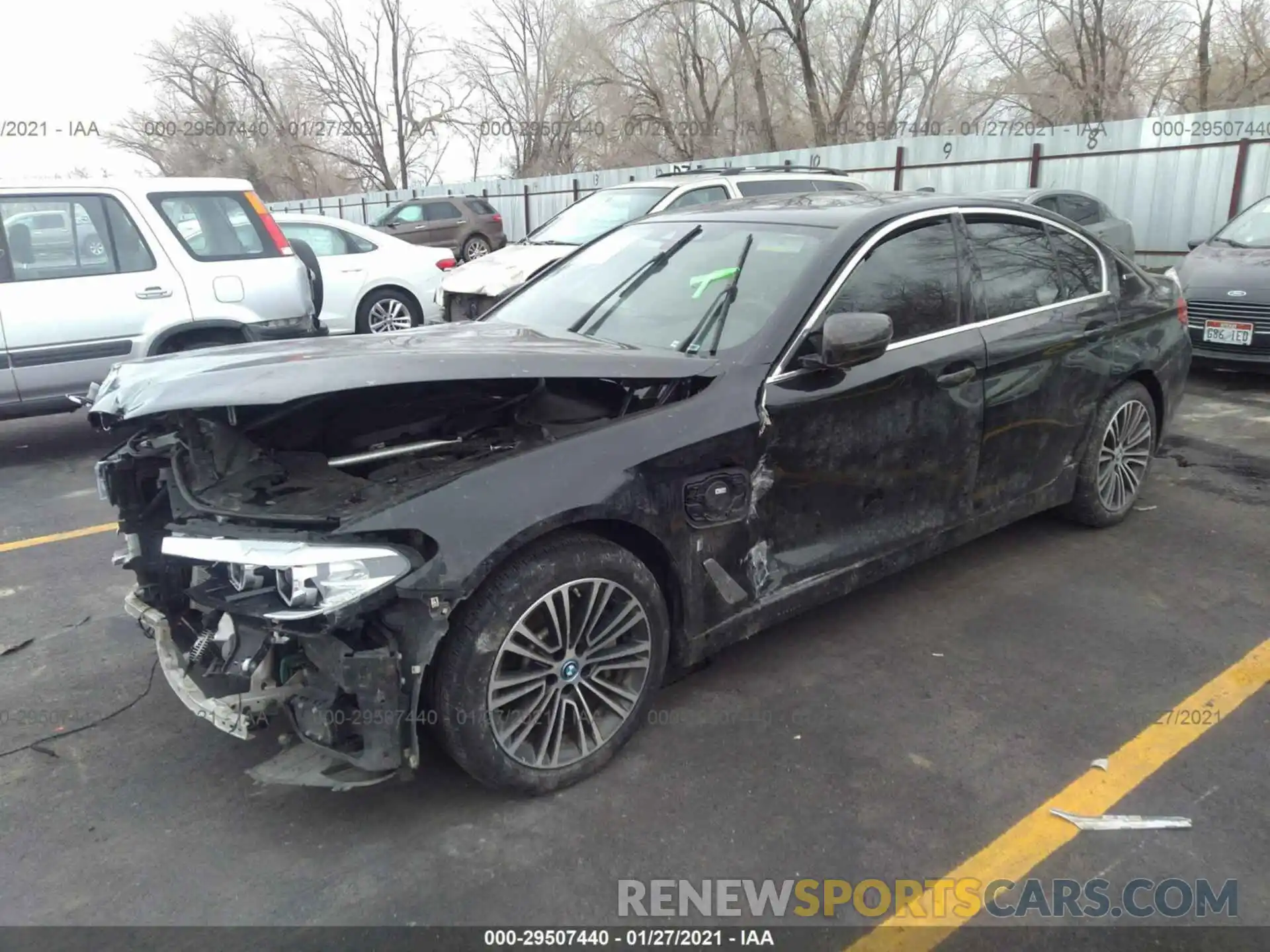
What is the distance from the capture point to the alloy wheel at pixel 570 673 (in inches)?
107

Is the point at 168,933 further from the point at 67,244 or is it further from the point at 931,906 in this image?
the point at 67,244

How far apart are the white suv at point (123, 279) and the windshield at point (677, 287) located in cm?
339

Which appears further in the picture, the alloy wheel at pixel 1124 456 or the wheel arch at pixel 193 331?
the wheel arch at pixel 193 331

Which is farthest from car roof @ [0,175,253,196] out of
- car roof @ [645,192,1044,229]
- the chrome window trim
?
the chrome window trim

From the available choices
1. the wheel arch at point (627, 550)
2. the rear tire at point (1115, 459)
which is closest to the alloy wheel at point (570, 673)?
the wheel arch at point (627, 550)

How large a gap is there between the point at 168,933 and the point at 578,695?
Answer: 1.25m

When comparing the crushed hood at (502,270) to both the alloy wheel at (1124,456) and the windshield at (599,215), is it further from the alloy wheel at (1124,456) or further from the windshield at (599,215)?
the alloy wheel at (1124,456)

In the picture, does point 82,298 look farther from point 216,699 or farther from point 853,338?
point 853,338

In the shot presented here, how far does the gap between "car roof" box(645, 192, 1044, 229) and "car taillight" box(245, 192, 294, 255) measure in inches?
151

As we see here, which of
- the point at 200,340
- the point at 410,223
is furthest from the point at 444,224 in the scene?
the point at 200,340

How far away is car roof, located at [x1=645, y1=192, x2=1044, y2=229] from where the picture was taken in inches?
143

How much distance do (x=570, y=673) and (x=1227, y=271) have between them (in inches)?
313

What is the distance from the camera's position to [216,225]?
6832 millimetres

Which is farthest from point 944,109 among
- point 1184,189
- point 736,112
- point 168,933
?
point 168,933
